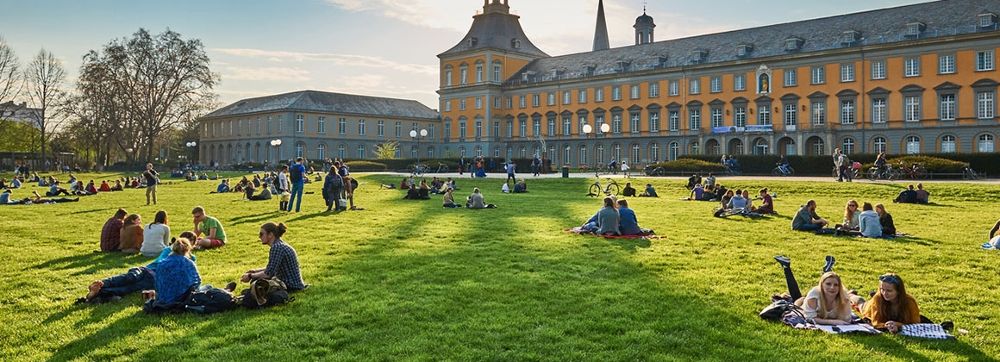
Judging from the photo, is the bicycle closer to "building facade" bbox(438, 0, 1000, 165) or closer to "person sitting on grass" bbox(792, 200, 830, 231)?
"building facade" bbox(438, 0, 1000, 165)

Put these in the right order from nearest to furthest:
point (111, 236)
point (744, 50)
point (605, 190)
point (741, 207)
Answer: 1. point (111, 236)
2. point (741, 207)
3. point (605, 190)
4. point (744, 50)

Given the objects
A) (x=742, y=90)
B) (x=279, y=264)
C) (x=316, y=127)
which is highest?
(x=742, y=90)

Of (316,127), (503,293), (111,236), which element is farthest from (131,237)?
(316,127)

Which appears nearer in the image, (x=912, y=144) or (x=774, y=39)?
(x=912, y=144)

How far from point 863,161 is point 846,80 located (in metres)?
19.8

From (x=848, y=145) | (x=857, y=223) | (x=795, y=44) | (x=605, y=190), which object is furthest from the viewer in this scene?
(x=795, y=44)

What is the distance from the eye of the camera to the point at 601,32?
96.7 m

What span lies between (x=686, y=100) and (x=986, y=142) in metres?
23.9

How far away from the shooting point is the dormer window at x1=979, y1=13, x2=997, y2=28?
51.1 meters

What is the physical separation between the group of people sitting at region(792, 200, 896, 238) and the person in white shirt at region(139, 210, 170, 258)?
43.4ft

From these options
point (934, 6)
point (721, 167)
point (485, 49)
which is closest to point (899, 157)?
point (721, 167)

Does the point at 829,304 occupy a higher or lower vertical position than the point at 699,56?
lower

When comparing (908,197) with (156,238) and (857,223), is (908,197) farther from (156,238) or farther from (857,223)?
(156,238)

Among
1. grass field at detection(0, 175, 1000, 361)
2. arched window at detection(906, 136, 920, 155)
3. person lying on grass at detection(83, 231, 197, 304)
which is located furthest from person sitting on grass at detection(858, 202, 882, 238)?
arched window at detection(906, 136, 920, 155)
